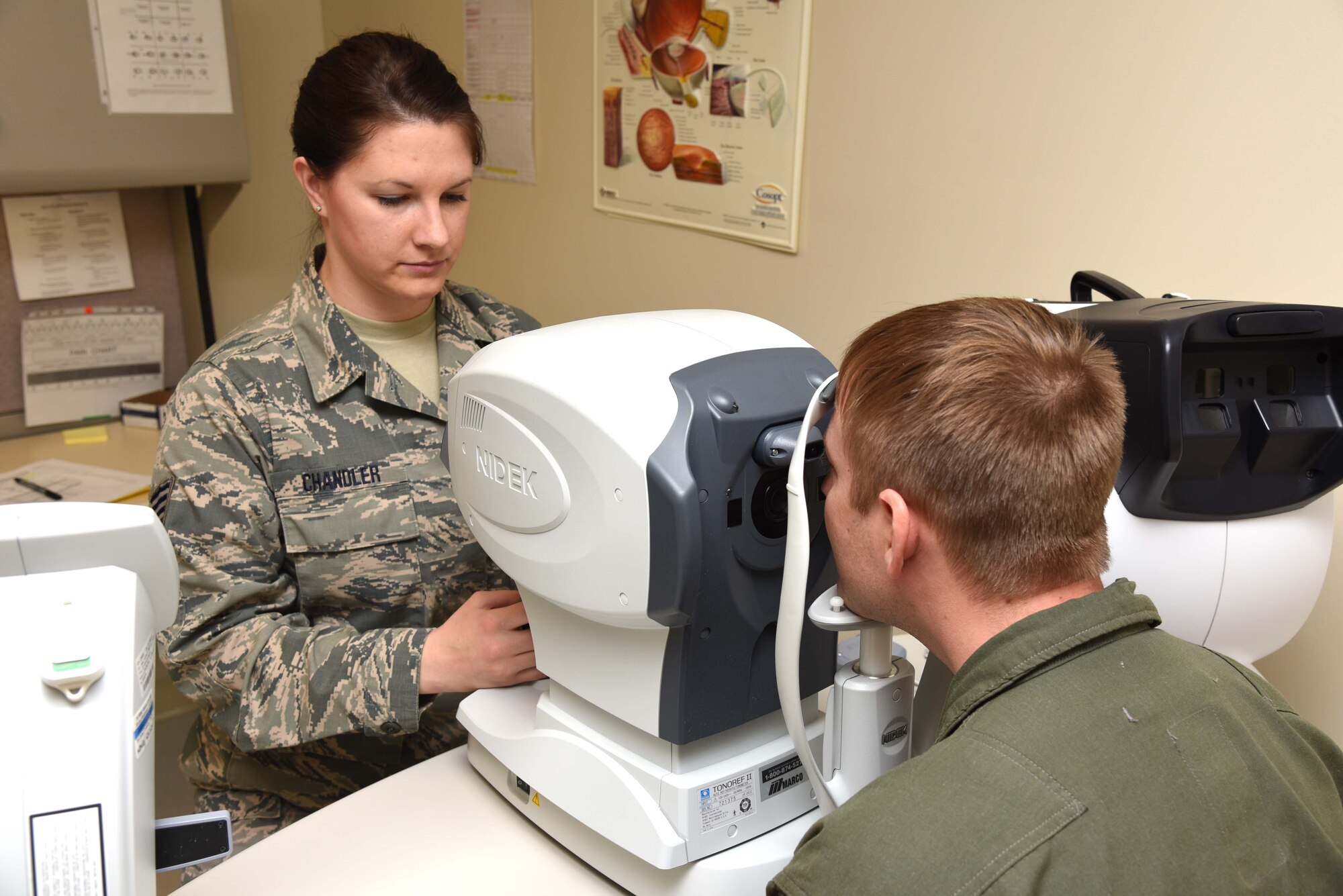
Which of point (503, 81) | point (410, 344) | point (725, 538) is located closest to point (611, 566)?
point (725, 538)

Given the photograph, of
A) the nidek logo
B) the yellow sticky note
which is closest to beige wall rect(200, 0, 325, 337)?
the yellow sticky note

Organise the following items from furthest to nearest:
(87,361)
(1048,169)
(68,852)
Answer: (87,361)
(1048,169)
(68,852)

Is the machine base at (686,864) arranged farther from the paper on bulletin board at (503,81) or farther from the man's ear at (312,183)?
the paper on bulletin board at (503,81)

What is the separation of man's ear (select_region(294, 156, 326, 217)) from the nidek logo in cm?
78

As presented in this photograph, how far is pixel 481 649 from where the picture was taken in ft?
3.35

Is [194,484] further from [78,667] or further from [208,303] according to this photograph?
[208,303]

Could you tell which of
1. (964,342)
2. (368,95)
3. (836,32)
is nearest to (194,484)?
(368,95)

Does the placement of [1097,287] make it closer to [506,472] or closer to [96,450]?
[506,472]

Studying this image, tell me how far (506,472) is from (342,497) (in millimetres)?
445

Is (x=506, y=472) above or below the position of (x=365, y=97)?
below

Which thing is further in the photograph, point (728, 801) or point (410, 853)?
point (410, 853)

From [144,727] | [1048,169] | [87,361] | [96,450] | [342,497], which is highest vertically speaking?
[1048,169]

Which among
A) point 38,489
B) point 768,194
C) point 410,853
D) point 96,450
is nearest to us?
point 410,853

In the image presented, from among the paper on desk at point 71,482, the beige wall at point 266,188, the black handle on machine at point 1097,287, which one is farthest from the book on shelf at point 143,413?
the black handle on machine at point 1097,287
